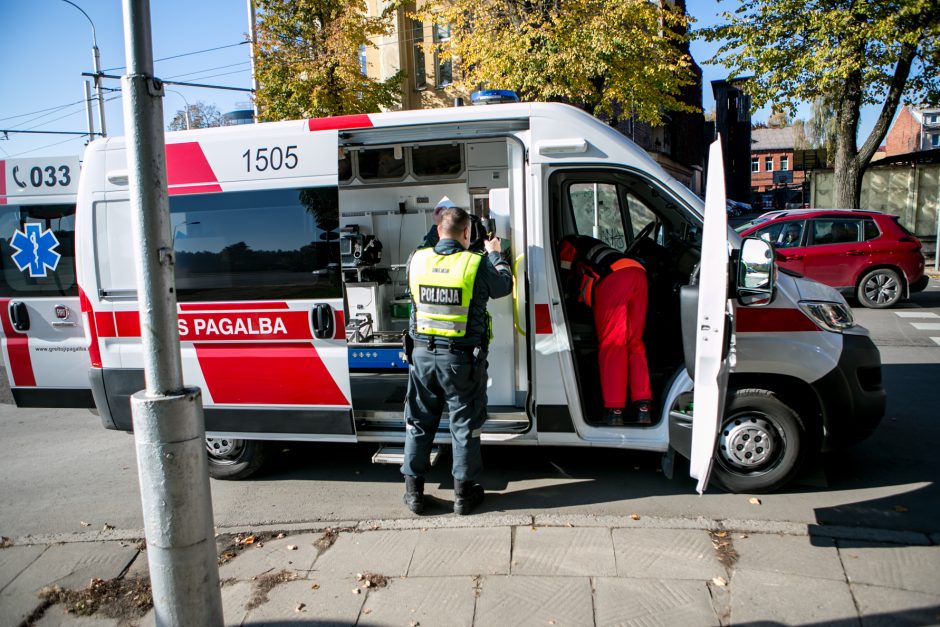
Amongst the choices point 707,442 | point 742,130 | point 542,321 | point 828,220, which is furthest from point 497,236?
point 742,130

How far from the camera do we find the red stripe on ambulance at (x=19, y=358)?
17.4 feet

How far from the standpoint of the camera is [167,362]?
2.67 meters

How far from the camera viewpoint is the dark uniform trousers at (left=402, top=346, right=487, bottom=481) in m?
4.08

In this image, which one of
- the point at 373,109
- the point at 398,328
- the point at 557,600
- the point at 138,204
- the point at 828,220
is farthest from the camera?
the point at 373,109

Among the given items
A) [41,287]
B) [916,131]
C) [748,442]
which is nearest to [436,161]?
[41,287]

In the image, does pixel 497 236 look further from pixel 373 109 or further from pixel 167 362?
pixel 373 109

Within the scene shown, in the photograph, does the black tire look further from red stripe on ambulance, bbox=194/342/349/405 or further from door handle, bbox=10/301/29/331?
door handle, bbox=10/301/29/331

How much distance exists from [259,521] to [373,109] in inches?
580

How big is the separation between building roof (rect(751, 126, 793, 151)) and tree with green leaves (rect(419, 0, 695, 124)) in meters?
69.1

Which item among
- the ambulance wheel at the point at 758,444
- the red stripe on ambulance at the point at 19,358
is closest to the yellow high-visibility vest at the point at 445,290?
the ambulance wheel at the point at 758,444

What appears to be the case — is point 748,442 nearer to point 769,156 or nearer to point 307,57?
point 307,57

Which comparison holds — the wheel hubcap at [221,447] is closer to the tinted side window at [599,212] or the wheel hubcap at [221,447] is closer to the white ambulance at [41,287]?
the white ambulance at [41,287]

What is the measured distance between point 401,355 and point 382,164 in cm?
352

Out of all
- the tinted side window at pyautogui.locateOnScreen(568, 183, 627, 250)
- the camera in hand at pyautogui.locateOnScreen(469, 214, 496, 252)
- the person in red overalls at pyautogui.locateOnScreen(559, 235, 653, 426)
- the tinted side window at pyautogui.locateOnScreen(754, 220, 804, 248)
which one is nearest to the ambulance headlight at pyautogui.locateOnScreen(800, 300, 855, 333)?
the person in red overalls at pyautogui.locateOnScreen(559, 235, 653, 426)
